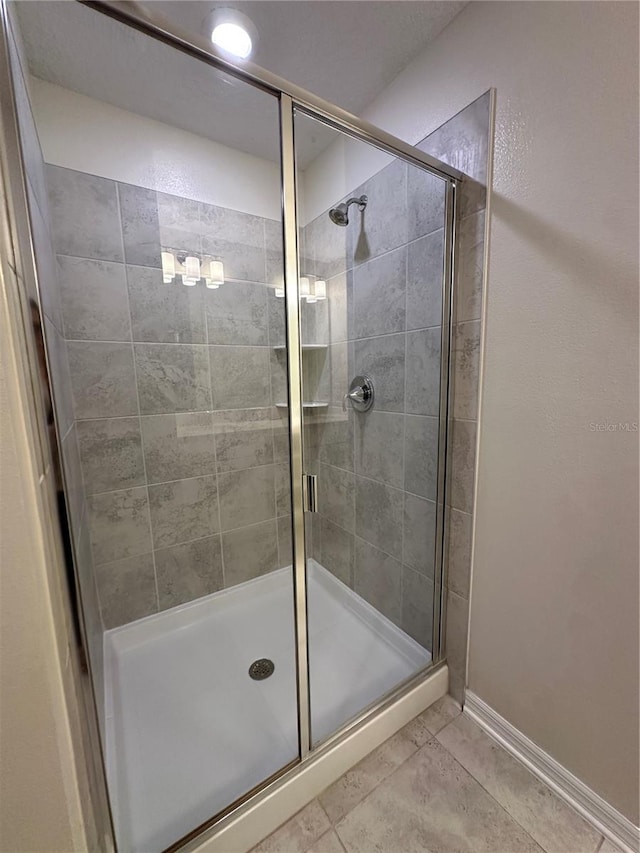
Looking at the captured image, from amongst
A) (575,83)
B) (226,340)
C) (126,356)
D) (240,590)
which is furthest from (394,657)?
(575,83)

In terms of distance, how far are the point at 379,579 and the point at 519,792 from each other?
0.74m

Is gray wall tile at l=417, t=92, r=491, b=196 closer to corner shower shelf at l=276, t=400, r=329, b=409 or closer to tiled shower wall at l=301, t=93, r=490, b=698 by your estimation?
tiled shower wall at l=301, t=93, r=490, b=698

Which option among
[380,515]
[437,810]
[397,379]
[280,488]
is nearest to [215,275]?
[397,379]

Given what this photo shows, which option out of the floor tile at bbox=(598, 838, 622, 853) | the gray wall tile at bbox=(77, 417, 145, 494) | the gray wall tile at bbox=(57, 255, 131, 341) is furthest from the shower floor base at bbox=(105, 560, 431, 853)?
the gray wall tile at bbox=(57, 255, 131, 341)

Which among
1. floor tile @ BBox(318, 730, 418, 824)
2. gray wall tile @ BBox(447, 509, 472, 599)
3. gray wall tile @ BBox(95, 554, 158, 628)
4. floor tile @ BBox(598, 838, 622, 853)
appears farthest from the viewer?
gray wall tile @ BBox(95, 554, 158, 628)

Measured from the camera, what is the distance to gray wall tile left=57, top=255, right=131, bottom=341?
1.33m

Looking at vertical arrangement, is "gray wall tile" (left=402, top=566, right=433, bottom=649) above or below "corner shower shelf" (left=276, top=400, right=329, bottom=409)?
below

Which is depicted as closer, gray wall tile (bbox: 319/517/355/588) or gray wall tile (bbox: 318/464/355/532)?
gray wall tile (bbox: 318/464/355/532)

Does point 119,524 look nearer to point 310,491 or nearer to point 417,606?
point 310,491

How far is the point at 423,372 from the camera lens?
129 cm

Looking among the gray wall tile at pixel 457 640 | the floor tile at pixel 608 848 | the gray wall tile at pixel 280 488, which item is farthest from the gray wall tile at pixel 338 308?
the floor tile at pixel 608 848

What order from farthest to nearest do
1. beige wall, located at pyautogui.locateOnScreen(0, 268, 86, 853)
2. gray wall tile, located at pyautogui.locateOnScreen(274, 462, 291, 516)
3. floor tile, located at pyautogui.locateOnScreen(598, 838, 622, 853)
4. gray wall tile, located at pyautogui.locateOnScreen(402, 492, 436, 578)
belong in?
gray wall tile, located at pyautogui.locateOnScreen(274, 462, 291, 516)
gray wall tile, located at pyautogui.locateOnScreen(402, 492, 436, 578)
floor tile, located at pyautogui.locateOnScreen(598, 838, 622, 853)
beige wall, located at pyautogui.locateOnScreen(0, 268, 86, 853)

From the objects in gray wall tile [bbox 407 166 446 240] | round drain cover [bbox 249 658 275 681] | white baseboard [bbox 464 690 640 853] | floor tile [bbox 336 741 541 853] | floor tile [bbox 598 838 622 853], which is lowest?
floor tile [bbox 336 741 541 853]

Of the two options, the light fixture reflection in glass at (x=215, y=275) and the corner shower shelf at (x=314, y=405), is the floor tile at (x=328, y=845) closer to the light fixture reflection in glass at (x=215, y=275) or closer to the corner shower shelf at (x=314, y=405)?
the corner shower shelf at (x=314, y=405)
